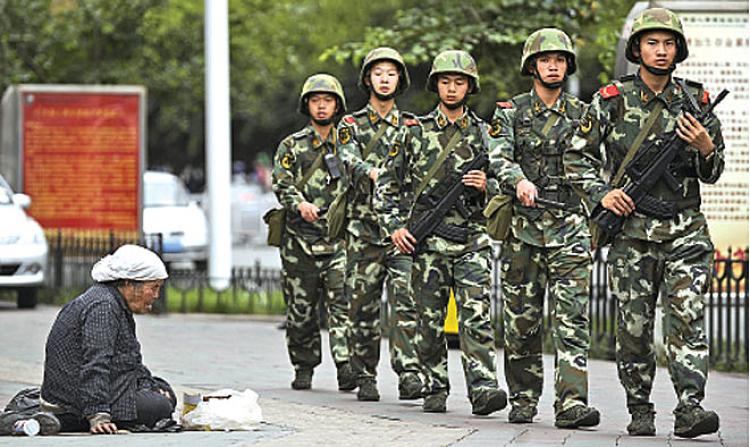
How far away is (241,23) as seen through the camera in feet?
108

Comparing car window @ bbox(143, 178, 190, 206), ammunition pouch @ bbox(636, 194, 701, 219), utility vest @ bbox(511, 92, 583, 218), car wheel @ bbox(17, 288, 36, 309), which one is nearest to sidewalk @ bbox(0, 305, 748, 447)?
ammunition pouch @ bbox(636, 194, 701, 219)

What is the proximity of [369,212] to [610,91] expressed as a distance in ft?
8.62

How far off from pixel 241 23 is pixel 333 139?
20.3m

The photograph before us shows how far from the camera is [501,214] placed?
1056 centimetres

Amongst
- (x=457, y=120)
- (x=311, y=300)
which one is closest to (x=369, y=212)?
(x=311, y=300)

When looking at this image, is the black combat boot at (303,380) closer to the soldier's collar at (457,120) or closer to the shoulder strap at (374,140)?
the shoulder strap at (374,140)

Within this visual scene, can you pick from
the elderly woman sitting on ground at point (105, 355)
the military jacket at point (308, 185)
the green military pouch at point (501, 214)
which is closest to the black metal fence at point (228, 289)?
the military jacket at point (308, 185)

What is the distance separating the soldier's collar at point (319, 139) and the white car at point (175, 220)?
17.1 meters

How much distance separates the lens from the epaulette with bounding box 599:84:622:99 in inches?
395

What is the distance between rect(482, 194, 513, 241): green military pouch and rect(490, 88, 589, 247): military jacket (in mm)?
45

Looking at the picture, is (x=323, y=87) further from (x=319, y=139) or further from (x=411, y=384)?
(x=411, y=384)

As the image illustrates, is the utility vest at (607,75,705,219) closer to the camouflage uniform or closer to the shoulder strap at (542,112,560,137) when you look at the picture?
the shoulder strap at (542,112,560,137)

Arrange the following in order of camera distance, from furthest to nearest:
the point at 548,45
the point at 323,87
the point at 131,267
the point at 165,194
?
the point at 165,194
the point at 323,87
the point at 548,45
the point at 131,267

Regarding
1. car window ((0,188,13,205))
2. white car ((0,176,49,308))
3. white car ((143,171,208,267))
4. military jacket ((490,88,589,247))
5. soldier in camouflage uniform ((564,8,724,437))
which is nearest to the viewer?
soldier in camouflage uniform ((564,8,724,437))
